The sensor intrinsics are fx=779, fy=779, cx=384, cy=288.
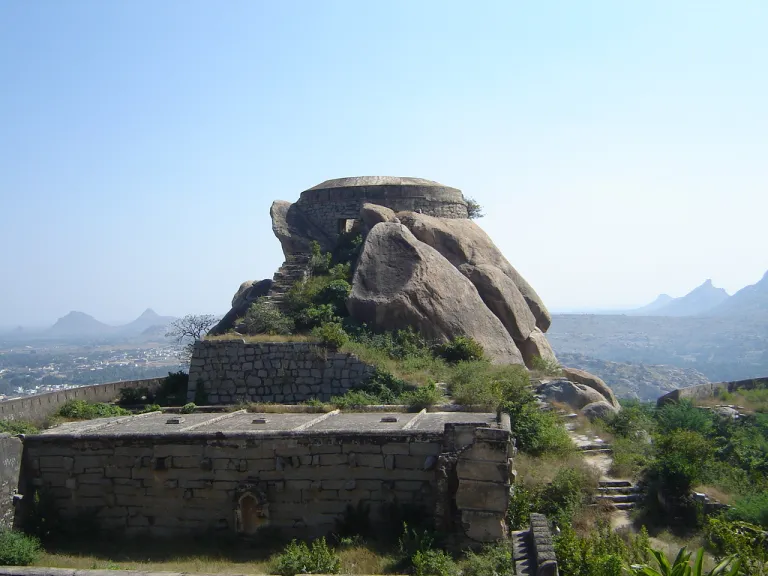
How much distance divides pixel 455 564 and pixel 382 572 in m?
1.00

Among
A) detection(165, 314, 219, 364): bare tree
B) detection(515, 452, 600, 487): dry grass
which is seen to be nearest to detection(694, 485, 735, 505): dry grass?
detection(515, 452, 600, 487): dry grass

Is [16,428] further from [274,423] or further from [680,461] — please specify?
[680,461]

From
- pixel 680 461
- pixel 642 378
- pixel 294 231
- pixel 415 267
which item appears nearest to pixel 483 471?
pixel 680 461

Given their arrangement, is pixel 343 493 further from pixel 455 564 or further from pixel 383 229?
pixel 383 229

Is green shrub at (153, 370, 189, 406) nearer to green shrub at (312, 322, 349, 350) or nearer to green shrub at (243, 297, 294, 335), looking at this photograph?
green shrub at (243, 297, 294, 335)

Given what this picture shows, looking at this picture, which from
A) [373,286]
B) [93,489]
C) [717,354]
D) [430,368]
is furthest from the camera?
[717,354]

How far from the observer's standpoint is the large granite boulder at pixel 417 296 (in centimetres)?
1945

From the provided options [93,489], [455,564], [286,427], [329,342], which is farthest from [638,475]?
[93,489]

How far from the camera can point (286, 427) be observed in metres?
13.3

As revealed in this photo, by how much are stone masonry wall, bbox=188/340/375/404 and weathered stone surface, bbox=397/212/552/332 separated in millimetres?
5957

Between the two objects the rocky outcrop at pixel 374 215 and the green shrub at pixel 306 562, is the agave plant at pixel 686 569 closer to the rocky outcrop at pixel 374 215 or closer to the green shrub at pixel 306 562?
the green shrub at pixel 306 562

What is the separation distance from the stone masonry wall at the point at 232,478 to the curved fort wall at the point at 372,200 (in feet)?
41.4

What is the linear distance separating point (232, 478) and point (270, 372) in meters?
5.76

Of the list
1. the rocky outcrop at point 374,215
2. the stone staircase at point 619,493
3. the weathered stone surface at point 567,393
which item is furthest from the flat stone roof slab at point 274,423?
the rocky outcrop at point 374,215
